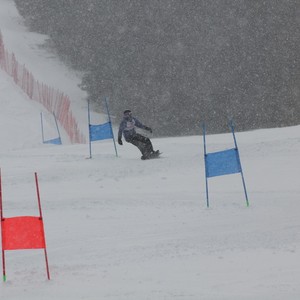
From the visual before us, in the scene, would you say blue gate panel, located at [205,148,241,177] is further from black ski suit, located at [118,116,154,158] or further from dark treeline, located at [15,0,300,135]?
dark treeline, located at [15,0,300,135]

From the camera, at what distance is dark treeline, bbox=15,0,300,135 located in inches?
1366

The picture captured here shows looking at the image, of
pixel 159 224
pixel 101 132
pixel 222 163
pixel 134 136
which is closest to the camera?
pixel 159 224

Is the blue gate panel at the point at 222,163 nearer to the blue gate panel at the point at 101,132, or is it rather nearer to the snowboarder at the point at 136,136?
the snowboarder at the point at 136,136

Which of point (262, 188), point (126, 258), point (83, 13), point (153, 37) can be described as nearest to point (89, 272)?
point (126, 258)

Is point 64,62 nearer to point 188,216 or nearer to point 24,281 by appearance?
point 188,216

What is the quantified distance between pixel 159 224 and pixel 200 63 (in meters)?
25.2

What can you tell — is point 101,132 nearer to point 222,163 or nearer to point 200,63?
point 222,163

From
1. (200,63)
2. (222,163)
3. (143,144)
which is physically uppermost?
(222,163)

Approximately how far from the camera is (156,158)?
17734 millimetres

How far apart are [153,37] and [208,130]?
530cm

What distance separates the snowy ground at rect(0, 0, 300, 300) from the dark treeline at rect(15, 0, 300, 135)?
1573 centimetres

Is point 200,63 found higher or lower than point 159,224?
lower

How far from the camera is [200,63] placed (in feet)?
118

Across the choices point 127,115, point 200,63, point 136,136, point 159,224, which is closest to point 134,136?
point 136,136
